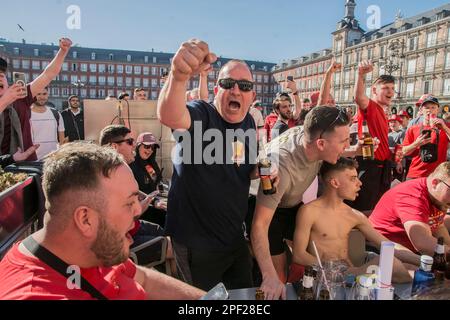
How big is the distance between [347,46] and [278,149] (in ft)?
222

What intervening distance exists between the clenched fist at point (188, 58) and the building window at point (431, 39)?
5965 cm

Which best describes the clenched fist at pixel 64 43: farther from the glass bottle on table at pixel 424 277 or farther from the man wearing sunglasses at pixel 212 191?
the glass bottle on table at pixel 424 277

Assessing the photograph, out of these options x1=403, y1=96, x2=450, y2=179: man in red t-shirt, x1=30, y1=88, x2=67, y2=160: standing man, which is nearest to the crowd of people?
x1=30, y1=88, x2=67, y2=160: standing man

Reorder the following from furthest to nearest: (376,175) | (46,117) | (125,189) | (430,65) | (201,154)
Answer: (430,65)
(46,117)
(376,175)
(201,154)
(125,189)

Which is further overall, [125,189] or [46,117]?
[46,117]

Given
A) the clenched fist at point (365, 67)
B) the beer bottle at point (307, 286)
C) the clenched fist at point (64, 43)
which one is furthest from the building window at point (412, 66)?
the beer bottle at point (307, 286)

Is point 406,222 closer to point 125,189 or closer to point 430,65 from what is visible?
point 125,189

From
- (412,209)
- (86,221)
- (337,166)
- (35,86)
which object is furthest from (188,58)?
(35,86)

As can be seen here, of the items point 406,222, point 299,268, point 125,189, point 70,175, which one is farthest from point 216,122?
point 406,222

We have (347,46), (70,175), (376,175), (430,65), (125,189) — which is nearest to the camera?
(70,175)

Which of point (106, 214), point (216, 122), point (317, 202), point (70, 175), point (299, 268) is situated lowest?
point (299, 268)

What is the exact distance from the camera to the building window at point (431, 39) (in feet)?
164

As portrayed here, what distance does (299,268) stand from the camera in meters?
2.58

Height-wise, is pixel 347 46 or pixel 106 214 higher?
pixel 347 46
